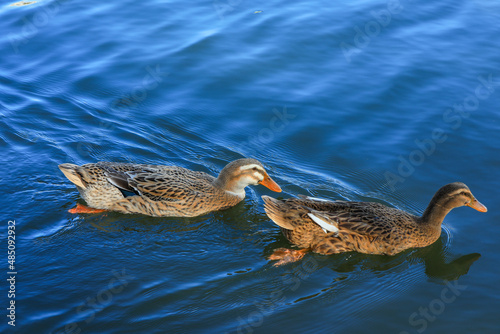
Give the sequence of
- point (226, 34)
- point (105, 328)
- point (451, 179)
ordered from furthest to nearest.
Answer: point (226, 34)
point (451, 179)
point (105, 328)

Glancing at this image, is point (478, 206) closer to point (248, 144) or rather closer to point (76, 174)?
point (248, 144)

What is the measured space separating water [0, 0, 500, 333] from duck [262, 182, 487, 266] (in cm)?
21

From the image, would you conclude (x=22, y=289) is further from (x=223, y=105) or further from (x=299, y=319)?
(x=223, y=105)

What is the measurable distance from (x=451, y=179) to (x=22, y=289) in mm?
7207

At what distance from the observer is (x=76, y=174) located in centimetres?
959

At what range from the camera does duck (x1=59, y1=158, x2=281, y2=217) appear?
9625 millimetres

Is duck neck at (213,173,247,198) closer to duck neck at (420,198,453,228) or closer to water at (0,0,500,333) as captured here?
water at (0,0,500,333)

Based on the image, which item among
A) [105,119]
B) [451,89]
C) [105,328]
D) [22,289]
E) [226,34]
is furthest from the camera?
[226,34]

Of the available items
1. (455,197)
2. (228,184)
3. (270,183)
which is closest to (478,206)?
(455,197)

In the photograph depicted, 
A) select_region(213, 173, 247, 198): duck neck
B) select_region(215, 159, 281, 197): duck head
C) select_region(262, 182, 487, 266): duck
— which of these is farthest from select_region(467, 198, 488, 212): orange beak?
select_region(213, 173, 247, 198): duck neck

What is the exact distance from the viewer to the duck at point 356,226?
8.69 m

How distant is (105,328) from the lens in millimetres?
7234

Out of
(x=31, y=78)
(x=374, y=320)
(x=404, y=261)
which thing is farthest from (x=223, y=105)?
(x=374, y=320)

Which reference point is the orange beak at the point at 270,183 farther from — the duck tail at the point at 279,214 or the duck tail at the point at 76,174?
the duck tail at the point at 76,174
